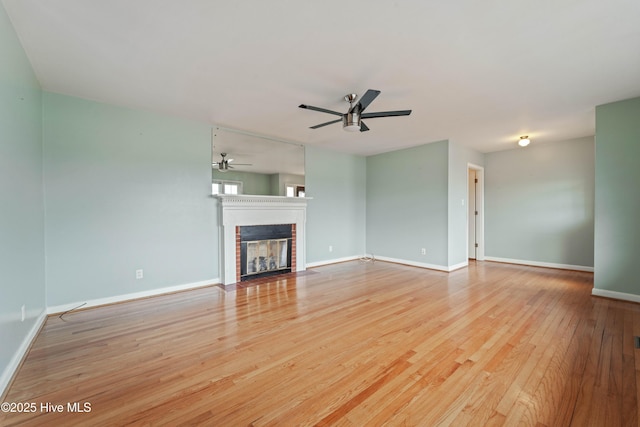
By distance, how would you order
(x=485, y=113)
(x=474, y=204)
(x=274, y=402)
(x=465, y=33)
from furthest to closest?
(x=474, y=204) → (x=485, y=113) → (x=465, y=33) → (x=274, y=402)

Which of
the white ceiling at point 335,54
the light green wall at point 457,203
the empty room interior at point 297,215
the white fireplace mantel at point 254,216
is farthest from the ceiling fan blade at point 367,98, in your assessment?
the light green wall at point 457,203

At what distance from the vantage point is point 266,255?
4.73m

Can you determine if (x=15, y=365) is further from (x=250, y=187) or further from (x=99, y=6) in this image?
(x=250, y=187)

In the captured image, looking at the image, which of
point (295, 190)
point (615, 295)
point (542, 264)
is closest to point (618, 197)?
point (615, 295)

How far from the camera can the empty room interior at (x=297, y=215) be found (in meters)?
1.74

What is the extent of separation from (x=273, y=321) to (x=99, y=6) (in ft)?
9.27

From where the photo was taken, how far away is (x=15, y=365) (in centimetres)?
192

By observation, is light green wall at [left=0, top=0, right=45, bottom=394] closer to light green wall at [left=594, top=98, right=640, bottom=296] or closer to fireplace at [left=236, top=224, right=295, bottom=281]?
fireplace at [left=236, top=224, right=295, bottom=281]

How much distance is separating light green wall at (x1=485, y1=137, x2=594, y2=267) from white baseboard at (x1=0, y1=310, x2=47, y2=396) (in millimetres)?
7222

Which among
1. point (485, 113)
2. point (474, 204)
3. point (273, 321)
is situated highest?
point (485, 113)

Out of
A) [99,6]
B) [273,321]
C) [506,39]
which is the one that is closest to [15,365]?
[273,321]

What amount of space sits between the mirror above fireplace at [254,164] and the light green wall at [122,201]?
177 millimetres

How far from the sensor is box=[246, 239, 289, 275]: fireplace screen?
4535 millimetres

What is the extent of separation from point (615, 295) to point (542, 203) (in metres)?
2.37
